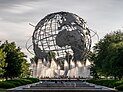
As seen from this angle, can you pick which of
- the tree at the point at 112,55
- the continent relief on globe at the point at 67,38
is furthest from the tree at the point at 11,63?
the continent relief on globe at the point at 67,38

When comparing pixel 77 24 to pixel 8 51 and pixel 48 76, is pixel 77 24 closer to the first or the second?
pixel 48 76

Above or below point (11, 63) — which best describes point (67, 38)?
above

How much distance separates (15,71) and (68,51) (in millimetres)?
41736

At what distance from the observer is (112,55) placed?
53344 mm

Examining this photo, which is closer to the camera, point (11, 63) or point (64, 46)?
point (11, 63)

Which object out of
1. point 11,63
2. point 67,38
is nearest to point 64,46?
point 67,38

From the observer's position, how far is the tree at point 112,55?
5103cm

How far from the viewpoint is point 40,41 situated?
98.1 meters

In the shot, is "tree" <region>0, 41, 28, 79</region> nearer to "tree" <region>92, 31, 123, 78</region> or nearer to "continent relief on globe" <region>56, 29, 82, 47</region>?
"tree" <region>92, 31, 123, 78</region>

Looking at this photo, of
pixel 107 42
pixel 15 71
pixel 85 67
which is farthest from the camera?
pixel 85 67

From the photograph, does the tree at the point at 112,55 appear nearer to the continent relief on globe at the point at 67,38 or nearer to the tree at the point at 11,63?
the tree at the point at 11,63

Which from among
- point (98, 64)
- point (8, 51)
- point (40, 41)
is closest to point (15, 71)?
point (8, 51)

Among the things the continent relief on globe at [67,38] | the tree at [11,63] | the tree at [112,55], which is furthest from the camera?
the continent relief on globe at [67,38]

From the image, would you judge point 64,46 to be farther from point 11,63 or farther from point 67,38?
point 11,63
